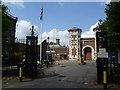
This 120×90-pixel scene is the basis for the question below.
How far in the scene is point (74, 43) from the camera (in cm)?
5488

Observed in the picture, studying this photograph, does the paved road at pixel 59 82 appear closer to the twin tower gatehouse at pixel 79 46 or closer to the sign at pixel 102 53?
the sign at pixel 102 53

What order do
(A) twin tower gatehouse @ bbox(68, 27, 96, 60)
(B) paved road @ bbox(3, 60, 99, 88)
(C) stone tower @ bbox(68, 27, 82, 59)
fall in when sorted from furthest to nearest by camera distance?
(C) stone tower @ bbox(68, 27, 82, 59)
(A) twin tower gatehouse @ bbox(68, 27, 96, 60)
(B) paved road @ bbox(3, 60, 99, 88)

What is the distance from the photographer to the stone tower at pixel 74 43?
5378 cm

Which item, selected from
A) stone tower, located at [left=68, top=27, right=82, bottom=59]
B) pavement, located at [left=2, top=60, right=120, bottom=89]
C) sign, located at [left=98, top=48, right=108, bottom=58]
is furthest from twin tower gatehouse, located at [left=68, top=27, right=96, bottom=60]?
sign, located at [left=98, top=48, right=108, bottom=58]

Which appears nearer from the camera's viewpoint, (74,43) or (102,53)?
(102,53)

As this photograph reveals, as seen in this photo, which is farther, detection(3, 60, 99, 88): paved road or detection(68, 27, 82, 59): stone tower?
detection(68, 27, 82, 59): stone tower

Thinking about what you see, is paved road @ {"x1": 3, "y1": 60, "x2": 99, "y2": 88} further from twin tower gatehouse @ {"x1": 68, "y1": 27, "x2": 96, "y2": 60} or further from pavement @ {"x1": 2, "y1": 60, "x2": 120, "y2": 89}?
twin tower gatehouse @ {"x1": 68, "y1": 27, "x2": 96, "y2": 60}

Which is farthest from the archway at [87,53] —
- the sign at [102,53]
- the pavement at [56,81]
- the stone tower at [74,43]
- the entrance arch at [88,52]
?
the sign at [102,53]

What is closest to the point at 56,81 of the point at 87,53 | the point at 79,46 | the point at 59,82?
the point at 59,82

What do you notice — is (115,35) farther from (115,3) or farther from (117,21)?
(115,3)

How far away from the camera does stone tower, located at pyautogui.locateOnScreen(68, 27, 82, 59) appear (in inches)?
2117

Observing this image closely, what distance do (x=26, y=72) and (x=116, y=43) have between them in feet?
27.3

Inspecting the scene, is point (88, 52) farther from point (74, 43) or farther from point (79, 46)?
point (74, 43)

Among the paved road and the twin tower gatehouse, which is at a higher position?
the twin tower gatehouse
